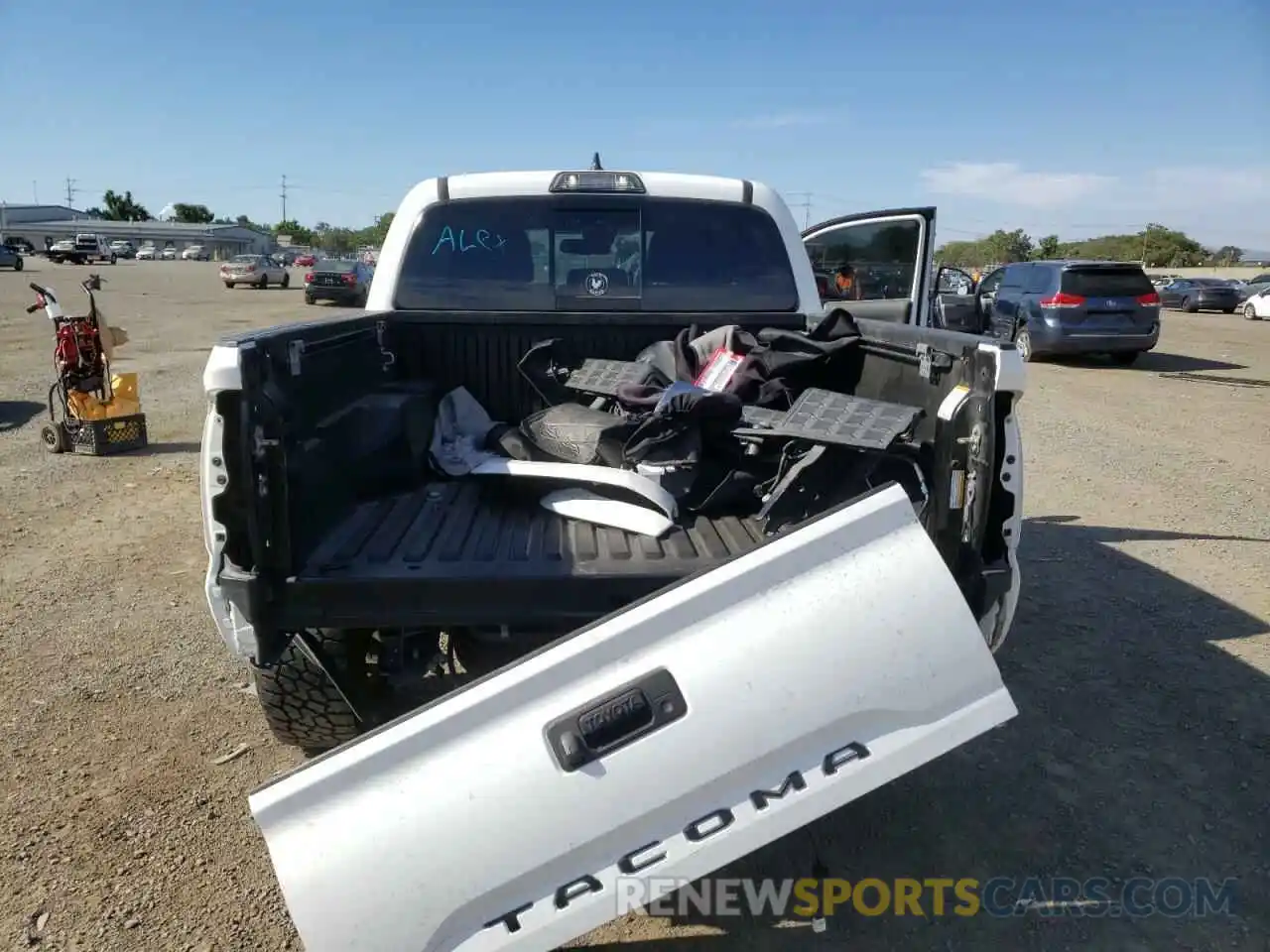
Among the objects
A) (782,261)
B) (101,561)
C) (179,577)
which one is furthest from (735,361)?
(101,561)

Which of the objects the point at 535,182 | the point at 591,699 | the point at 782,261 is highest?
the point at 535,182

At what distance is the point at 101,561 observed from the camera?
18.2 feet

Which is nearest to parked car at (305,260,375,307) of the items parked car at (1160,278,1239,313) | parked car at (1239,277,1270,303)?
parked car at (1160,278,1239,313)

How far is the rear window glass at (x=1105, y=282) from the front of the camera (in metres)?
15.5

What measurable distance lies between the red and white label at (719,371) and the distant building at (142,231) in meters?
105

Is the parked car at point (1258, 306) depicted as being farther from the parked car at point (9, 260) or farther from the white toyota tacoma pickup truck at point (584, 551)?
the parked car at point (9, 260)

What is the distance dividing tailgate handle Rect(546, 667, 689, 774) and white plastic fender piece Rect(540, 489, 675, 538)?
1023 millimetres

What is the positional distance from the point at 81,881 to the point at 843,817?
91.9 inches

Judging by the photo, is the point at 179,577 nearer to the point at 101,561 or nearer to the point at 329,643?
the point at 101,561

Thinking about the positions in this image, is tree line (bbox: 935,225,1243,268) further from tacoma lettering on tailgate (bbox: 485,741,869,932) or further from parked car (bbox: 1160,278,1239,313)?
tacoma lettering on tailgate (bbox: 485,741,869,932)

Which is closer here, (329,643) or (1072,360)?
(329,643)

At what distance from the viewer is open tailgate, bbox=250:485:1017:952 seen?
70.0 inches

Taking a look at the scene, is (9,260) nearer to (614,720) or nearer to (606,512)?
(606,512)

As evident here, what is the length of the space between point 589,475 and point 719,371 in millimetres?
901
